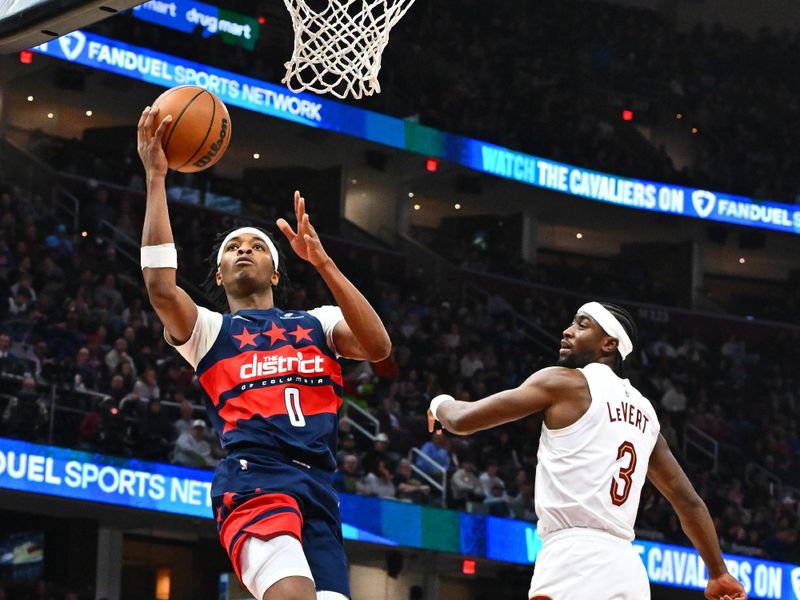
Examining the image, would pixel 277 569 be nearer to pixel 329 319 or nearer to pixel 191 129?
pixel 329 319

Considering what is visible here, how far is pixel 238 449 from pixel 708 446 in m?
17.5

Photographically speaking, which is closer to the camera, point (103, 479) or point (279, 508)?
point (279, 508)

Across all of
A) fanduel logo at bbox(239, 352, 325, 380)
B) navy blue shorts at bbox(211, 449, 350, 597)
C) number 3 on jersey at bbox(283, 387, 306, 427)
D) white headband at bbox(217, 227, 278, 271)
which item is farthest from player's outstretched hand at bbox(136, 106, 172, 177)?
navy blue shorts at bbox(211, 449, 350, 597)

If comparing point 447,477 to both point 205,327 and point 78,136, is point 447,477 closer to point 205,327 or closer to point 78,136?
point 78,136

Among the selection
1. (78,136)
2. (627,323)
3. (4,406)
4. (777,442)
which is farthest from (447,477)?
(627,323)

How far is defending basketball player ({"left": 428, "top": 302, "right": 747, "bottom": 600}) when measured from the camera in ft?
16.7

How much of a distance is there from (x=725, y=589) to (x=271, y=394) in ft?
6.05

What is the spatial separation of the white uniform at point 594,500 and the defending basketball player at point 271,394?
75 cm

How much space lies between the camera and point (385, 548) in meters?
17.8

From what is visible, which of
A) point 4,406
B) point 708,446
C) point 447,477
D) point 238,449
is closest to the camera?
point 238,449

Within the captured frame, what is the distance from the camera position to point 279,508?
476 centimetres

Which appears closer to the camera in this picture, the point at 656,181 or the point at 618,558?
the point at 618,558

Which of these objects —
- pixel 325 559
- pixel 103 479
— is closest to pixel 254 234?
pixel 325 559

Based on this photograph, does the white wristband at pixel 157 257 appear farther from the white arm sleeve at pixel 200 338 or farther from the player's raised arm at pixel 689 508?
the player's raised arm at pixel 689 508
